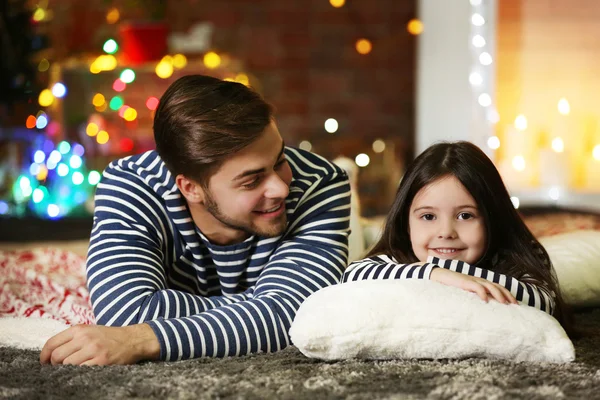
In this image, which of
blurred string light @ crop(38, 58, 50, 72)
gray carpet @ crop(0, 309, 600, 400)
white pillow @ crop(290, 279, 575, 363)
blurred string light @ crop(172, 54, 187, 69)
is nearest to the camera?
gray carpet @ crop(0, 309, 600, 400)

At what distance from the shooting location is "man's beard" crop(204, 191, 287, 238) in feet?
4.60

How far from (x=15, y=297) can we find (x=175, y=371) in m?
0.73

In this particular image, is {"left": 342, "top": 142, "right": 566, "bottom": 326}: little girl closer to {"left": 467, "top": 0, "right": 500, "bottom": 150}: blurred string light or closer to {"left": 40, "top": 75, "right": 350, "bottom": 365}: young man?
{"left": 40, "top": 75, "right": 350, "bottom": 365}: young man

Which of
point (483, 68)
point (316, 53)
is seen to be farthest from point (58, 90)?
point (483, 68)

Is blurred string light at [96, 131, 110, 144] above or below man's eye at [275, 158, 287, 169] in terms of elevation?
below

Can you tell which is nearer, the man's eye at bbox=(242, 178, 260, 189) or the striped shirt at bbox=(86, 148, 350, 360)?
the striped shirt at bbox=(86, 148, 350, 360)

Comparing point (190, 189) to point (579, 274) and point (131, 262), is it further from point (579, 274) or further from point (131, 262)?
point (579, 274)

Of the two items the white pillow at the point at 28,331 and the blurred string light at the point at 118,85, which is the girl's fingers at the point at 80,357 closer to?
the white pillow at the point at 28,331

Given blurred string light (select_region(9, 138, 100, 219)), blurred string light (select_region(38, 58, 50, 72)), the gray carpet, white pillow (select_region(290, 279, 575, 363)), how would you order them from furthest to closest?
blurred string light (select_region(38, 58, 50, 72)) → blurred string light (select_region(9, 138, 100, 219)) → white pillow (select_region(290, 279, 575, 363)) → the gray carpet

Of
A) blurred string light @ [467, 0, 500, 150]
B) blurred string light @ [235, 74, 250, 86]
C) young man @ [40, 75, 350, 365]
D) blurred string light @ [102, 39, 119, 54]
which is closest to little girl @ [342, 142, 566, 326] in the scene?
young man @ [40, 75, 350, 365]

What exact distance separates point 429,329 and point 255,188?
0.41m

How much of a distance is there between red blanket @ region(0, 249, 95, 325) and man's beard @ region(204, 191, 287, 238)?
30 cm

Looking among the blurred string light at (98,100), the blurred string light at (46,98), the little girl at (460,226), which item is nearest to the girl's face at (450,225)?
the little girl at (460,226)

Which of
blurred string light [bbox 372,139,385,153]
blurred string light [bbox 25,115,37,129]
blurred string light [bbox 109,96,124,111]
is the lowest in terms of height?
blurred string light [bbox 372,139,385,153]
